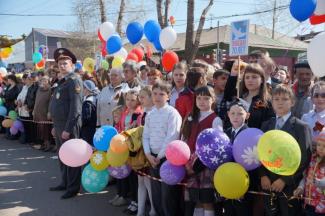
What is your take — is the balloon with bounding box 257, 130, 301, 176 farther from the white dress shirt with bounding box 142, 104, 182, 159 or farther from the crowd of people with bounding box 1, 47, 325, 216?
the white dress shirt with bounding box 142, 104, 182, 159

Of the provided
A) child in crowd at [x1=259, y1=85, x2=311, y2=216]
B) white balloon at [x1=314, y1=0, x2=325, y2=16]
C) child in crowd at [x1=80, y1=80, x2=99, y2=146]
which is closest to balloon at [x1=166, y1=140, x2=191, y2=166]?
child in crowd at [x1=259, y1=85, x2=311, y2=216]

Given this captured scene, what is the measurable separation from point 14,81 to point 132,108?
7.35m

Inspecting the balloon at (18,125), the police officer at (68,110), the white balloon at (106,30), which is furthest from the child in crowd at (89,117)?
the balloon at (18,125)

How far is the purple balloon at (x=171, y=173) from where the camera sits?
376 cm

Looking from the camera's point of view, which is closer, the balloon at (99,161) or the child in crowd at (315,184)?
the child in crowd at (315,184)

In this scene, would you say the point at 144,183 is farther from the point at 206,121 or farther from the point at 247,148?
the point at 247,148

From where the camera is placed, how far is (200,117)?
3936 mm

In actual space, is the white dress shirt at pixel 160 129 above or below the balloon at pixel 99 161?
above

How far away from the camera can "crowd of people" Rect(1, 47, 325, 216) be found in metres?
3.23

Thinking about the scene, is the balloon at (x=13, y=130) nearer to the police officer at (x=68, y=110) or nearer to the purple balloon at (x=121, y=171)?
the police officer at (x=68, y=110)

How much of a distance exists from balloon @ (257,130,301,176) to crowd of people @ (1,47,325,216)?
0.83ft

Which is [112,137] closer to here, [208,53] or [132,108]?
[132,108]

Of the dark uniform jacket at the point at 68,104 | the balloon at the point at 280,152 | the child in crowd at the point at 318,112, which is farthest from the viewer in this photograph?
the dark uniform jacket at the point at 68,104

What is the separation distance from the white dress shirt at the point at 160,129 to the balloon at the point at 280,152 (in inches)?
50.2
